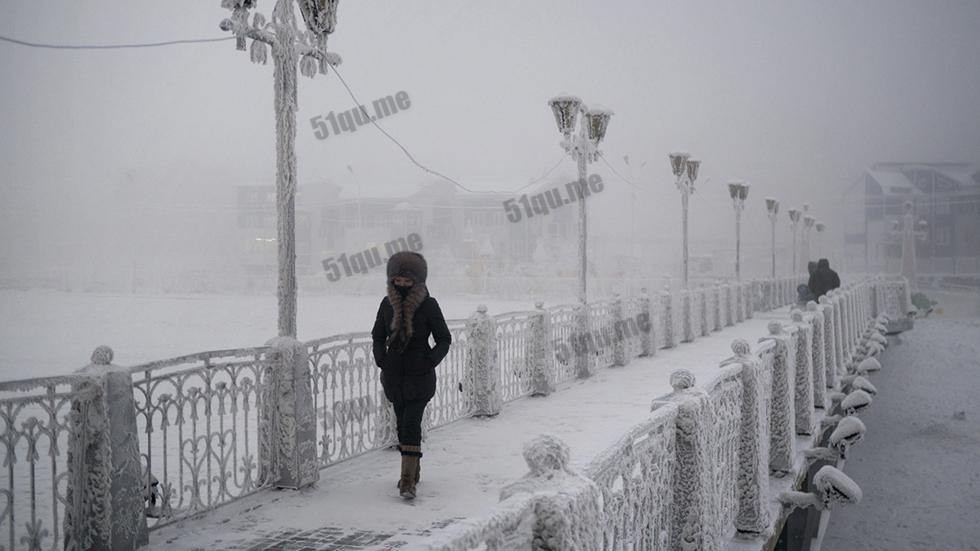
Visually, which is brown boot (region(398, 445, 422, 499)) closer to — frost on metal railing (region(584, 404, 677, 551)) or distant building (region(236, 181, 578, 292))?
frost on metal railing (region(584, 404, 677, 551))

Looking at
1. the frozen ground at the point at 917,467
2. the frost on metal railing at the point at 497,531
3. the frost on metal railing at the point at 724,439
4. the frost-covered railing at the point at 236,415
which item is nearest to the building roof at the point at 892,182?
the frozen ground at the point at 917,467

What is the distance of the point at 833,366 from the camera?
13.1m

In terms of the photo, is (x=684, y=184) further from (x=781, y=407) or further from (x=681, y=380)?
(x=681, y=380)

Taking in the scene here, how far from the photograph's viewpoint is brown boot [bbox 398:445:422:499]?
6.43 metres

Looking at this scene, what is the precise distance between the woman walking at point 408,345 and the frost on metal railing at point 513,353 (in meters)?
3.86

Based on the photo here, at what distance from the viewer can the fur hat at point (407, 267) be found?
654 cm

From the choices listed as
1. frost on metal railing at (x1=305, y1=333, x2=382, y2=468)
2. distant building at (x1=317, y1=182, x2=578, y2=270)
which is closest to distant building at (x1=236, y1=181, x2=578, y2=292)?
distant building at (x1=317, y1=182, x2=578, y2=270)

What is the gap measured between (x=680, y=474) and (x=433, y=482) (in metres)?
3.14

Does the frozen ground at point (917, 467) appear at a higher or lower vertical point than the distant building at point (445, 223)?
lower

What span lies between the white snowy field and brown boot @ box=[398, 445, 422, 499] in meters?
13.9

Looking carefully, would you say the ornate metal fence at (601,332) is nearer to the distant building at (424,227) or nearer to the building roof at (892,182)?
the distant building at (424,227)

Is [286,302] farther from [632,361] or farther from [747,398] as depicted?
[632,361]

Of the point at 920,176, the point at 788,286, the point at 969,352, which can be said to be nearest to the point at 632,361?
the point at 969,352

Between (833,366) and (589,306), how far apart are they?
396 cm
